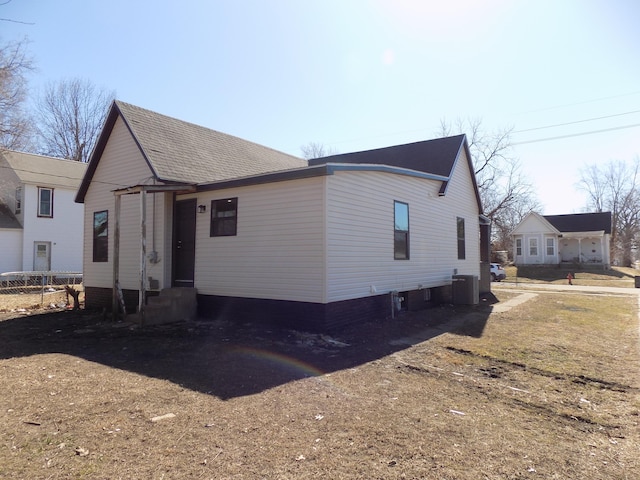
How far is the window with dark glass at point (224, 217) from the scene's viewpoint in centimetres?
955

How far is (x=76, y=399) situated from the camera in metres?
4.48

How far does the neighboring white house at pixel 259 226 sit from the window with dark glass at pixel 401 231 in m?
0.05

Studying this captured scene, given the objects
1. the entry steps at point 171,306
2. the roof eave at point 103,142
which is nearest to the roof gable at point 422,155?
the roof eave at point 103,142

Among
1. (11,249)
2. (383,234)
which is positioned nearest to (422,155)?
(383,234)

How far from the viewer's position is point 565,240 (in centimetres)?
3756

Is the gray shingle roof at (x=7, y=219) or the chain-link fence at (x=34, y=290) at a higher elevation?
the gray shingle roof at (x=7, y=219)

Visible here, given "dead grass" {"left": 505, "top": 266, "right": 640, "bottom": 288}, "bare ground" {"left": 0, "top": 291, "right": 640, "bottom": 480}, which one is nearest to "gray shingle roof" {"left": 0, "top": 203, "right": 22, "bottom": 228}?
"bare ground" {"left": 0, "top": 291, "right": 640, "bottom": 480}

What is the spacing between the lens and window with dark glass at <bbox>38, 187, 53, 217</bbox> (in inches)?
888

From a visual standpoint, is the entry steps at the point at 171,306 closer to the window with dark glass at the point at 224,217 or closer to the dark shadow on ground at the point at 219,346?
the dark shadow on ground at the point at 219,346

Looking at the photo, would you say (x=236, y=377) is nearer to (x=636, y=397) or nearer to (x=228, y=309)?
(x=228, y=309)

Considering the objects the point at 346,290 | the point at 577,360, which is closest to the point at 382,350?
the point at 346,290

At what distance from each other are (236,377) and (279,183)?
4.50 meters

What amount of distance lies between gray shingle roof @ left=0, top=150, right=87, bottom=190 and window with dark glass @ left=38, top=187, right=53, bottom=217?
40 cm

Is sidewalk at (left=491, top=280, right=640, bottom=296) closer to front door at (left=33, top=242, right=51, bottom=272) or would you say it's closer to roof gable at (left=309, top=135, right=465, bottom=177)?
roof gable at (left=309, top=135, right=465, bottom=177)
